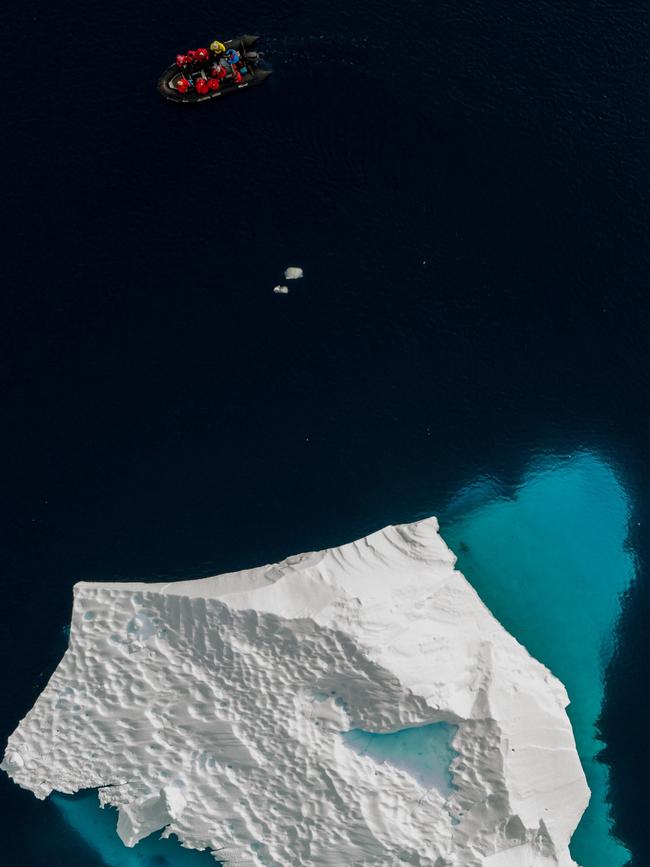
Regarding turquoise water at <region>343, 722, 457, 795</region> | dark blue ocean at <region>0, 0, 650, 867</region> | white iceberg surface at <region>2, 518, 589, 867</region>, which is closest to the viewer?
white iceberg surface at <region>2, 518, 589, 867</region>

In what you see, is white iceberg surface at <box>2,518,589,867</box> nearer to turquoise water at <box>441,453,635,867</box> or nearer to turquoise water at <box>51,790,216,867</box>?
turquoise water at <box>51,790,216,867</box>

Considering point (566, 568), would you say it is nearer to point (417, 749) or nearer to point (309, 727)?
point (417, 749)

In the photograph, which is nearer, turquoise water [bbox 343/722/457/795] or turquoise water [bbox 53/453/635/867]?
turquoise water [bbox 343/722/457/795]

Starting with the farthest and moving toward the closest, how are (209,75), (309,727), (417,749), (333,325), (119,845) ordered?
(209,75)
(333,325)
(119,845)
(417,749)
(309,727)

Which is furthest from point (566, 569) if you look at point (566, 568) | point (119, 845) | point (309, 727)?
point (119, 845)

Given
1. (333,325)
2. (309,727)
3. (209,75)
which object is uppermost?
(209,75)

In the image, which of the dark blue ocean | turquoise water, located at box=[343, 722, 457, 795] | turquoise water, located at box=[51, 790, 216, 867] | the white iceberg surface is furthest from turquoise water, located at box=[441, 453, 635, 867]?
turquoise water, located at box=[51, 790, 216, 867]

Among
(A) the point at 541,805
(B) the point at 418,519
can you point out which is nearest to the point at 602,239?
(B) the point at 418,519
